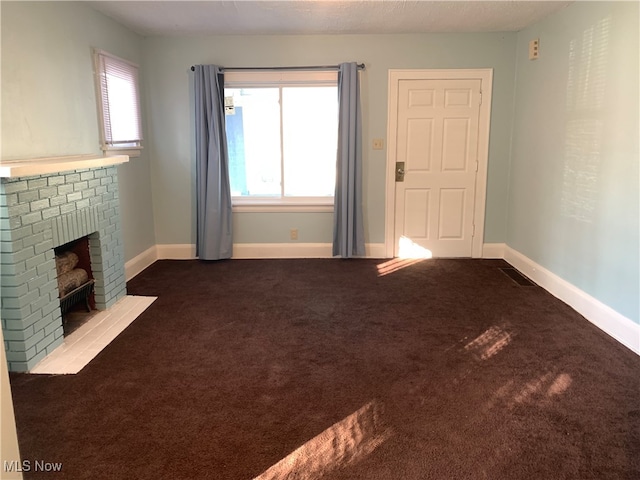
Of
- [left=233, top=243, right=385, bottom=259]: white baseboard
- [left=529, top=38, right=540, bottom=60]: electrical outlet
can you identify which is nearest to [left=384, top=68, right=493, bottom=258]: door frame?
[left=529, top=38, right=540, bottom=60]: electrical outlet

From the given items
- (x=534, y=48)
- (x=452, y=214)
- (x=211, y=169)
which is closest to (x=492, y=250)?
(x=452, y=214)

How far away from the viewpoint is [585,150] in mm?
3508

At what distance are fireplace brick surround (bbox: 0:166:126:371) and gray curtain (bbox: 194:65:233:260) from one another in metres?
1.53

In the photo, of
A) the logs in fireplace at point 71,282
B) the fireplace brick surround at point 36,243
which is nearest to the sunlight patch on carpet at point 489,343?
the fireplace brick surround at point 36,243

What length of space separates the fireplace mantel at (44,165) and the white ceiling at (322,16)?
51.5 inches

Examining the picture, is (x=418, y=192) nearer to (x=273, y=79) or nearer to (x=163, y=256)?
(x=273, y=79)

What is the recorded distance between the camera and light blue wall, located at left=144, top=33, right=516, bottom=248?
4809 millimetres

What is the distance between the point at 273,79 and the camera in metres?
4.89

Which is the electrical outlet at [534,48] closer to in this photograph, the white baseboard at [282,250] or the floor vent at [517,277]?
the floor vent at [517,277]

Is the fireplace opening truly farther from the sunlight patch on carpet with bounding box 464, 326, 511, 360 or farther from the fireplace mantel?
the sunlight patch on carpet with bounding box 464, 326, 511, 360

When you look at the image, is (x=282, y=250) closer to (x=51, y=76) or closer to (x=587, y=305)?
(x=51, y=76)

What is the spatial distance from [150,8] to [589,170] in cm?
364

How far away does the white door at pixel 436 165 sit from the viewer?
491cm

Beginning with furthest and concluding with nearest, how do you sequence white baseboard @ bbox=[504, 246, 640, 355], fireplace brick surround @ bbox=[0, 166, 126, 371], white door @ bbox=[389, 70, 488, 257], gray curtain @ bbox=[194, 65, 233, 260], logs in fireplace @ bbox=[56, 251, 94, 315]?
white door @ bbox=[389, 70, 488, 257]
gray curtain @ bbox=[194, 65, 233, 260]
logs in fireplace @ bbox=[56, 251, 94, 315]
white baseboard @ bbox=[504, 246, 640, 355]
fireplace brick surround @ bbox=[0, 166, 126, 371]
